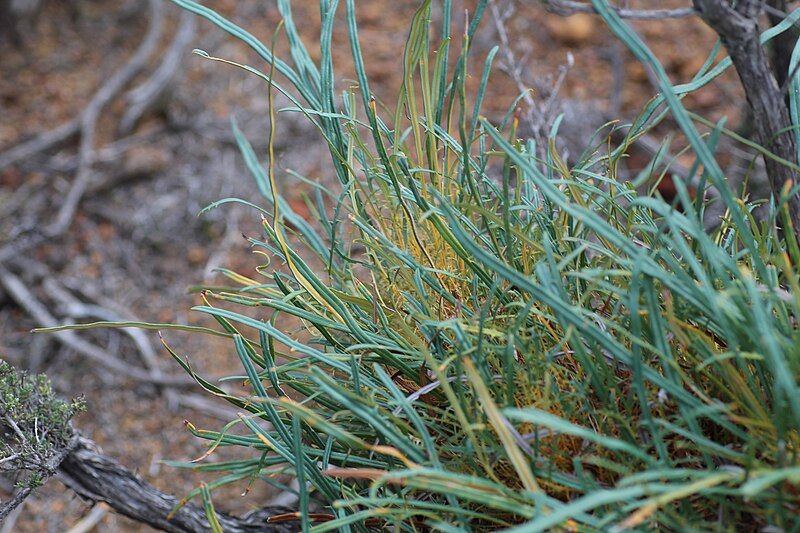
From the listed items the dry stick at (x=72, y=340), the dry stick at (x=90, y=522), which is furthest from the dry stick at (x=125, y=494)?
the dry stick at (x=72, y=340)

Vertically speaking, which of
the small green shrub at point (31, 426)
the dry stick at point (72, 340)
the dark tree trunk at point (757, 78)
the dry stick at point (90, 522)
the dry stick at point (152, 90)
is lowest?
the dry stick at point (90, 522)

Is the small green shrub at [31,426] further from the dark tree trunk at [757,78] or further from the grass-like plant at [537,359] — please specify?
the dark tree trunk at [757,78]

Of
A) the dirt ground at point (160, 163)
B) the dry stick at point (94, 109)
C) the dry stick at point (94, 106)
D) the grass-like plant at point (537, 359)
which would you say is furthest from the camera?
the dry stick at point (94, 106)

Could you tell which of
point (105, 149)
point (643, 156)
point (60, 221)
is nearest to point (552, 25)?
point (643, 156)

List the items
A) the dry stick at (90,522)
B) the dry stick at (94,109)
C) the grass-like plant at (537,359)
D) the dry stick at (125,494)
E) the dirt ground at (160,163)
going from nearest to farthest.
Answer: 1. the grass-like plant at (537,359)
2. the dry stick at (125,494)
3. the dry stick at (90,522)
4. the dirt ground at (160,163)
5. the dry stick at (94,109)

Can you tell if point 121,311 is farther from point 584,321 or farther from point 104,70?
point 584,321

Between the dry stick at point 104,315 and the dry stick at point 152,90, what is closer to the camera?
the dry stick at point 104,315

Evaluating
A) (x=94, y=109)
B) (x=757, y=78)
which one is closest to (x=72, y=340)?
(x=94, y=109)
